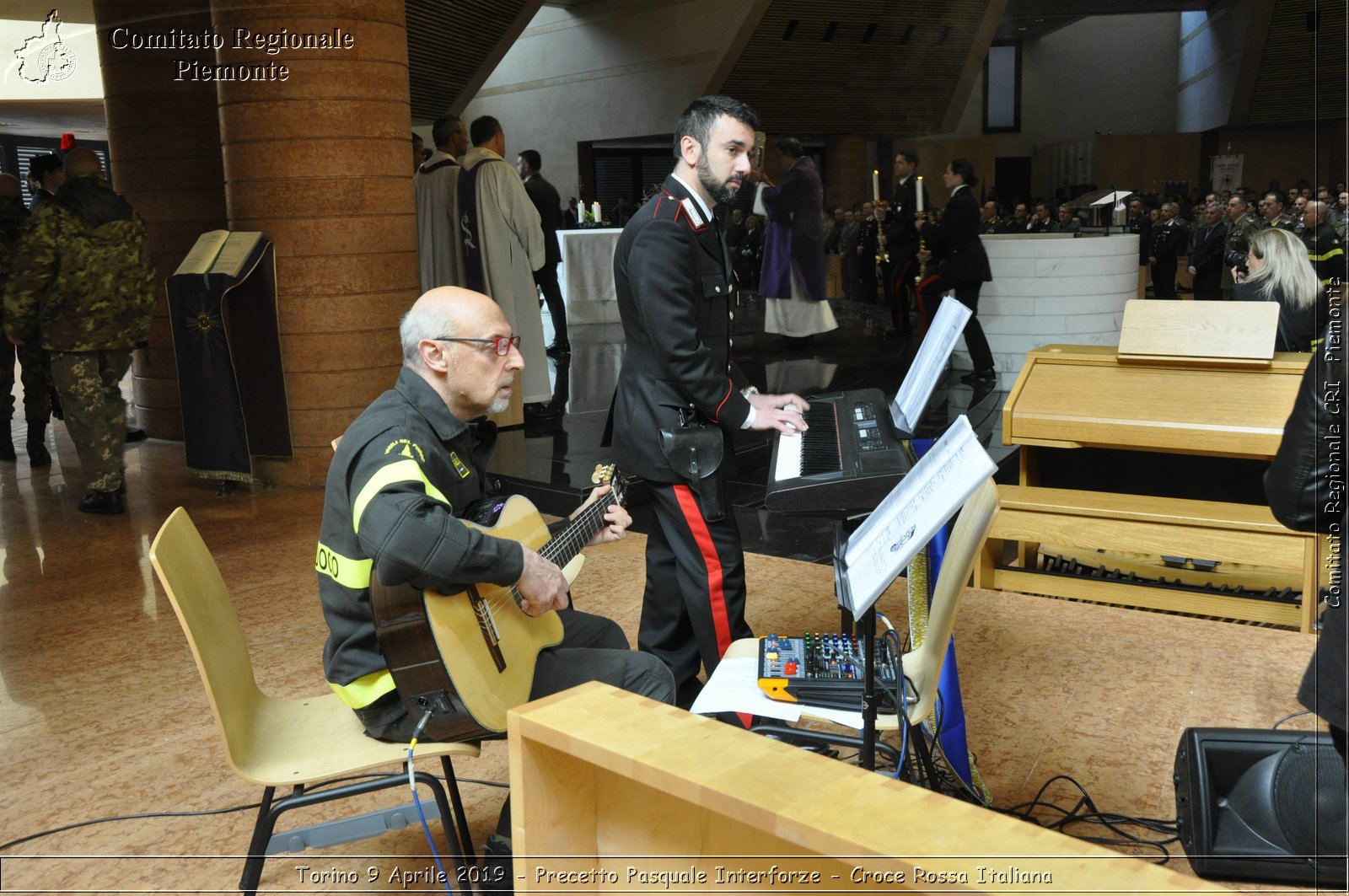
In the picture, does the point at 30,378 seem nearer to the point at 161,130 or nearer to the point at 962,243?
the point at 161,130

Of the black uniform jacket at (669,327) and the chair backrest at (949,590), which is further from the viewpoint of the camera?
the black uniform jacket at (669,327)

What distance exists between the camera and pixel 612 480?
8.64 feet

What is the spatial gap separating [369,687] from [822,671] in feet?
2.99

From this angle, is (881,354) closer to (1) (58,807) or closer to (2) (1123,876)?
(1) (58,807)

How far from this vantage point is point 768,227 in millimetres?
9906

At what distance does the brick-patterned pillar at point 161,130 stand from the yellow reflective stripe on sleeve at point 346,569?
5174 millimetres

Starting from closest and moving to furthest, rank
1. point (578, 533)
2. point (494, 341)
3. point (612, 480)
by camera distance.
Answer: point (494, 341), point (578, 533), point (612, 480)

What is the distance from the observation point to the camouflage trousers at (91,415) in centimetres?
552

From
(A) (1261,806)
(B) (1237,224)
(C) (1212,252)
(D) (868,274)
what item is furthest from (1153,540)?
(D) (868,274)

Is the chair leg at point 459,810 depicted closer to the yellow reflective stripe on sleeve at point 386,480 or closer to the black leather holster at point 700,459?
the yellow reflective stripe on sleeve at point 386,480

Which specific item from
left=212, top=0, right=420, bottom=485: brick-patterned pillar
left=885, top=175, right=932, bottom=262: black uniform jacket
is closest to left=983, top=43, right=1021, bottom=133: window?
left=885, top=175, right=932, bottom=262: black uniform jacket

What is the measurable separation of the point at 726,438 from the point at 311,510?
3063 millimetres

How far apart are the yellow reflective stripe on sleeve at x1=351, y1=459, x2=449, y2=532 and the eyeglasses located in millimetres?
308

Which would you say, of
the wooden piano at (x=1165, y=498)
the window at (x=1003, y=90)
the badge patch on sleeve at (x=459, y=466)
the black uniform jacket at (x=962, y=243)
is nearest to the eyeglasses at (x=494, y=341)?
the badge patch on sleeve at (x=459, y=466)
